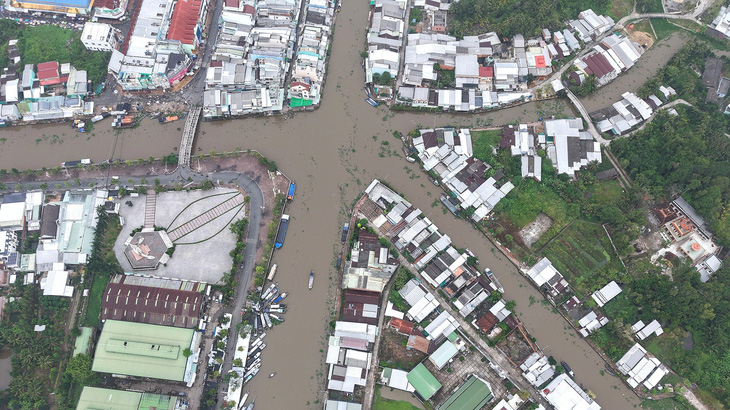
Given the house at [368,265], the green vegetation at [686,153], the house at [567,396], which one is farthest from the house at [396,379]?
the green vegetation at [686,153]

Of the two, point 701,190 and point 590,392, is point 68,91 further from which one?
point 701,190

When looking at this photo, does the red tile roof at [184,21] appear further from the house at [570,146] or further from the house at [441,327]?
the house at [570,146]

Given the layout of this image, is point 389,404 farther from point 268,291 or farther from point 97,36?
point 97,36

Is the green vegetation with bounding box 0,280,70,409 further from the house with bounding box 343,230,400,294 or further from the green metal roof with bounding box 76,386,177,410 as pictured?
the house with bounding box 343,230,400,294

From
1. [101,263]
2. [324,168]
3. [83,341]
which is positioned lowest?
[83,341]

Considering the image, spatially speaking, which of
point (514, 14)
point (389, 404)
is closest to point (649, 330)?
point (389, 404)

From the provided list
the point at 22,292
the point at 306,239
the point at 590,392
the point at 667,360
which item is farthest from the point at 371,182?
the point at 22,292
